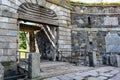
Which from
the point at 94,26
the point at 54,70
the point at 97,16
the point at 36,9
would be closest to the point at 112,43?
the point at 94,26

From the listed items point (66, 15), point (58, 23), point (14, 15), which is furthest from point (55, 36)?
point (14, 15)

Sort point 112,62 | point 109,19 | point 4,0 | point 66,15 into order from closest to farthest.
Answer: point 4,0, point 112,62, point 66,15, point 109,19

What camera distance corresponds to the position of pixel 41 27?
13.2m

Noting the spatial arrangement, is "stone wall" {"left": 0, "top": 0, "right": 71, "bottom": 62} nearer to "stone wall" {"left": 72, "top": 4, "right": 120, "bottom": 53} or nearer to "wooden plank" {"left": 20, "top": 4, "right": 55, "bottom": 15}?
"wooden plank" {"left": 20, "top": 4, "right": 55, "bottom": 15}

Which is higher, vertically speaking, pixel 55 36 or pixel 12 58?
pixel 55 36

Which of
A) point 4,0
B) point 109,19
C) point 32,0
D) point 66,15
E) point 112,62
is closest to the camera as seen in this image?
point 4,0

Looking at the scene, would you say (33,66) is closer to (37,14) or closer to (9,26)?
(9,26)

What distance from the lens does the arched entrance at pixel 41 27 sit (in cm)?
946

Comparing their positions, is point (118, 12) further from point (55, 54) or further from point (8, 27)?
→ point (8, 27)

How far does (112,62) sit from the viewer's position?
11.2m

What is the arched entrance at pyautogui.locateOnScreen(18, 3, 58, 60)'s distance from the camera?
946 centimetres

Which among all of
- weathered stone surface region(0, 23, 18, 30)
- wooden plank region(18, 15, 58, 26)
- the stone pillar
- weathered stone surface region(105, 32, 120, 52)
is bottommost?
the stone pillar

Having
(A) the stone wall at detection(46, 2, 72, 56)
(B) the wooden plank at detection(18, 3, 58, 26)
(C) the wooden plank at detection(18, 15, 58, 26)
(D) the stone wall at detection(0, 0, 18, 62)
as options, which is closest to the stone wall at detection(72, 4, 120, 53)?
(A) the stone wall at detection(46, 2, 72, 56)

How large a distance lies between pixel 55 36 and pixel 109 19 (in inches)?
181
